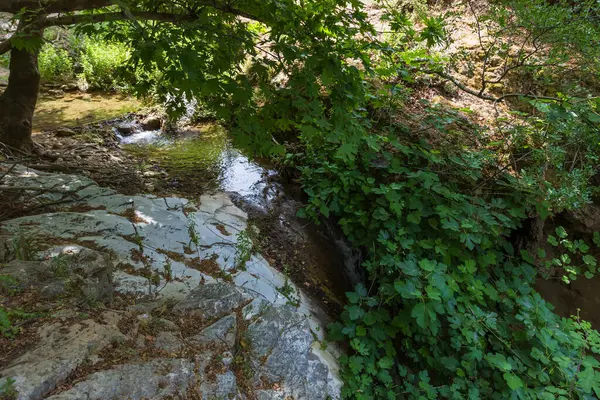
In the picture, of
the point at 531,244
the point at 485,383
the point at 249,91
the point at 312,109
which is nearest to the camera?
the point at 249,91

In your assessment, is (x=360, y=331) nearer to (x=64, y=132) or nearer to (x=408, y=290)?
(x=408, y=290)

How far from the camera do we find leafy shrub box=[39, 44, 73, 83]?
875 cm

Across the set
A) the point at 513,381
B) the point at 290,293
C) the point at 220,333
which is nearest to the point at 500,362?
the point at 513,381

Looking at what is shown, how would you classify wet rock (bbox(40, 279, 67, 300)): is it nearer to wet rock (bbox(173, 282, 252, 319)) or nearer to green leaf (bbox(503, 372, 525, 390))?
wet rock (bbox(173, 282, 252, 319))

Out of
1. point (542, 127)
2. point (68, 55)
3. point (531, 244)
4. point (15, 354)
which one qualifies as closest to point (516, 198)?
point (542, 127)

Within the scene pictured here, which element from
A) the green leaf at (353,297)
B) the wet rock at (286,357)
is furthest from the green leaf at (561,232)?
the wet rock at (286,357)

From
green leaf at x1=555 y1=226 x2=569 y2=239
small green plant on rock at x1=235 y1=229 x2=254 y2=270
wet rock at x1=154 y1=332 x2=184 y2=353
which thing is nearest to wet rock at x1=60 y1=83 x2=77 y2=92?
small green plant on rock at x1=235 y1=229 x2=254 y2=270

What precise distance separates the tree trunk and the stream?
1.65 metres

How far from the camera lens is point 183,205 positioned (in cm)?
458

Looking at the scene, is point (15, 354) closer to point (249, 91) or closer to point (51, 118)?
point (249, 91)

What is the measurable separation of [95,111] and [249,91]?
6.72 m

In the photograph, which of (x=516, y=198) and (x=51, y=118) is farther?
(x=51, y=118)

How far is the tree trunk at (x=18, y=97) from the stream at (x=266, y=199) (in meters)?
1.65

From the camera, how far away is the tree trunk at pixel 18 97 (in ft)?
16.0
